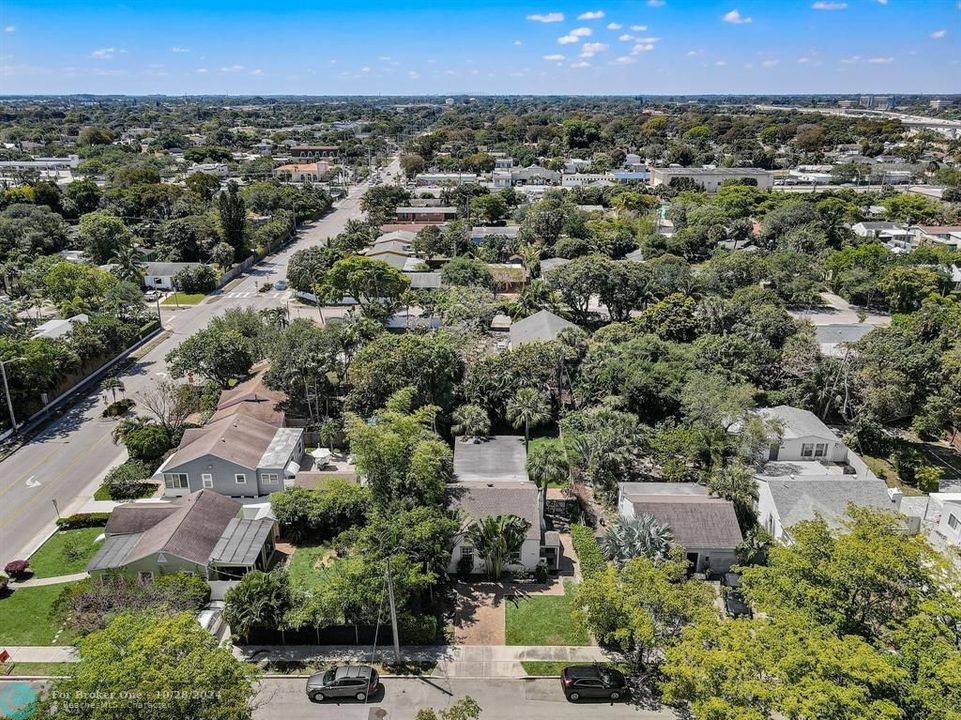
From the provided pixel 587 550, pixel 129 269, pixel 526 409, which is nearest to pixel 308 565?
pixel 587 550

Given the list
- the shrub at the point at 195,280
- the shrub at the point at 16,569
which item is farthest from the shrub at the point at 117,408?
the shrub at the point at 195,280

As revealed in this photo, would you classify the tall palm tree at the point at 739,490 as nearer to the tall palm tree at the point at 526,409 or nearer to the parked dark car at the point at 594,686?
the tall palm tree at the point at 526,409

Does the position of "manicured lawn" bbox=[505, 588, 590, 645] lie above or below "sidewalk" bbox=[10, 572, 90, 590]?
below

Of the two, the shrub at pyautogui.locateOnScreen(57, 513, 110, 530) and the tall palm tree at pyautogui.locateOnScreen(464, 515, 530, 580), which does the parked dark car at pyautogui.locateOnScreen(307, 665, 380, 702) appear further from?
the shrub at pyautogui.locateOnScreen(57, 513, 110, 530)

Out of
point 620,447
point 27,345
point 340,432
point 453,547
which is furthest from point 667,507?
point 27,345

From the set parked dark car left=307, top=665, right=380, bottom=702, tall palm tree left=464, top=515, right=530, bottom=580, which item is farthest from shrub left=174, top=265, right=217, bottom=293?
parked dark car left=307, top=665, right=380, bottom=702

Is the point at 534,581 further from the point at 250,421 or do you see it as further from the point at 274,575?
the point at 250,421

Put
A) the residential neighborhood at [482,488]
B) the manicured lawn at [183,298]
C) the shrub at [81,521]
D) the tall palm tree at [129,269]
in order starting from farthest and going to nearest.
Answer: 1. the manicured lawn at [183,298]
2. the tall palm tree at [129,269]
3. the shrub at [81,521]
4. the residential neighborhood at [482,488]
